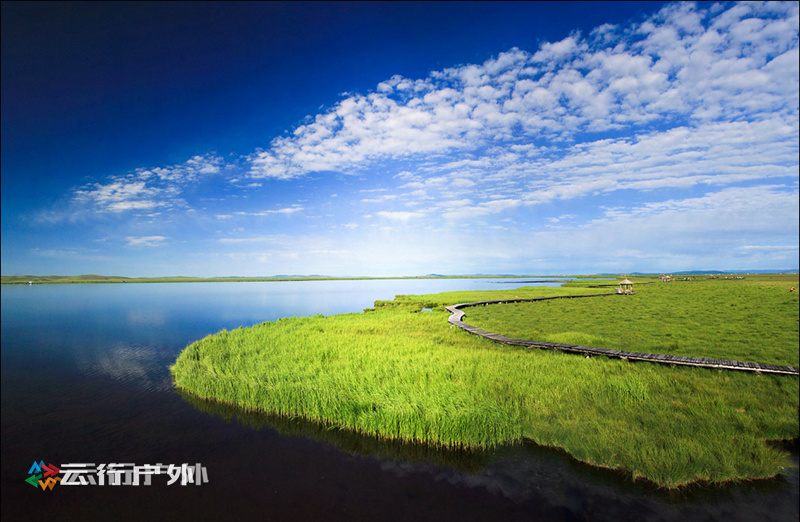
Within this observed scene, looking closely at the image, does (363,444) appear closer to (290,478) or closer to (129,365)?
(290,478)

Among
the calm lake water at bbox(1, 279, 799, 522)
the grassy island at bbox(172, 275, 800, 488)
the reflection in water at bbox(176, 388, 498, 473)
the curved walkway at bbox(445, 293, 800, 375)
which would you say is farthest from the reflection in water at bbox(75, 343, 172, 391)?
the curved walkway at bbox(445, 293, 800, 375)

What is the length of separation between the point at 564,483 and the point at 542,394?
4.54 metres

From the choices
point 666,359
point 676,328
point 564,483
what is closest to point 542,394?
point 564,483

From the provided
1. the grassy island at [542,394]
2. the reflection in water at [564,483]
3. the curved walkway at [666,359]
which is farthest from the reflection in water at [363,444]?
the curved walkway at [666,359]

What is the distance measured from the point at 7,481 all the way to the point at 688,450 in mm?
19725

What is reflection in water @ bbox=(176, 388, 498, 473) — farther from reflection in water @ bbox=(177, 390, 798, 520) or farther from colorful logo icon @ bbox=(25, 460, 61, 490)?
colorful logo icon @ bbox=(25, 460, 61, 490)

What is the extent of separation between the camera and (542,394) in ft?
43.6

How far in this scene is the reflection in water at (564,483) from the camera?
310 inches

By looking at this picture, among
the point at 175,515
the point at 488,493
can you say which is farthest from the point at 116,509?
the point at 488,493

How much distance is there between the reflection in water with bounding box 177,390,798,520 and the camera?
7.86m

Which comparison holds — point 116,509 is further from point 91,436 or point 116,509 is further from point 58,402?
point 58,402

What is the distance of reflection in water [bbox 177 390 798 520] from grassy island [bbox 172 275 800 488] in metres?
0.33

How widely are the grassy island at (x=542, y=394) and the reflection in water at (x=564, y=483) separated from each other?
33cm

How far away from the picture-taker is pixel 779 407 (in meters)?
11.9
